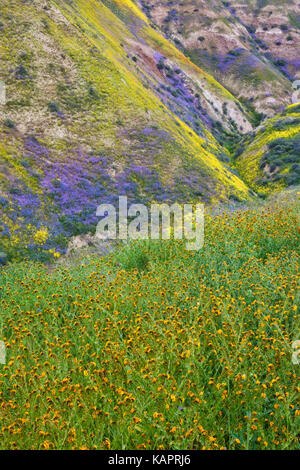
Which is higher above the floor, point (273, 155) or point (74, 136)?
point (273, 155)

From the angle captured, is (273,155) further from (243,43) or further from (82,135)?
(243,43)

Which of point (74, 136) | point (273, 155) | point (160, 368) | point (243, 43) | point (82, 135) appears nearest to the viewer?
point (160, 368)

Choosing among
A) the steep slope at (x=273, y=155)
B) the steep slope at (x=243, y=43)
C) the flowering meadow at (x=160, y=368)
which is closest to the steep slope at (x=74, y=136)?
the steep slope at (x=273, y=155)

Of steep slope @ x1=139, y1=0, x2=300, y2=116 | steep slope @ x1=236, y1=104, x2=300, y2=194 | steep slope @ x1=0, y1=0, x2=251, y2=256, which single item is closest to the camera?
steep slope @ x1=0, y1=0, x2=251, y2=256

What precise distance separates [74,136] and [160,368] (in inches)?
862

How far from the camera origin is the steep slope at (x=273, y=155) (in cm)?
3297

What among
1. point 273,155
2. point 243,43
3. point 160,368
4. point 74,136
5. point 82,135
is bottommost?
point 160,368

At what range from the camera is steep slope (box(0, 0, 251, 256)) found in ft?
61.4

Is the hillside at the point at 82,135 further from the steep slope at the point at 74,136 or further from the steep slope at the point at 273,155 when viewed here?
the steep slope at the point at 273,155

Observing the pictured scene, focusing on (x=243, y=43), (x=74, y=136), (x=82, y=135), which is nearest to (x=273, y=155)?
(x=82, y=135)

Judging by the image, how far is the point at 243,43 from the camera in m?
74.9

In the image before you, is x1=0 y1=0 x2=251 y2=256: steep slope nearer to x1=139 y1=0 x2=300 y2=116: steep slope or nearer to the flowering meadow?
the flowering meadow

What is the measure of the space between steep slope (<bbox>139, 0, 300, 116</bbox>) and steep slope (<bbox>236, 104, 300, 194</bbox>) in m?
20.8

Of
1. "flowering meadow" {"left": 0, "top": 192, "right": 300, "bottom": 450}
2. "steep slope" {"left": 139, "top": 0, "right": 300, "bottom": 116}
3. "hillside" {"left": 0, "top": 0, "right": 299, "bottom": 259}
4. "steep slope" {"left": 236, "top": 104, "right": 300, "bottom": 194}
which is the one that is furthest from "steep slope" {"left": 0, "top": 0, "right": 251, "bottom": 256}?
"steep slope" {"left": 139, "top": 0, "right": 300, "bottom": 116}
